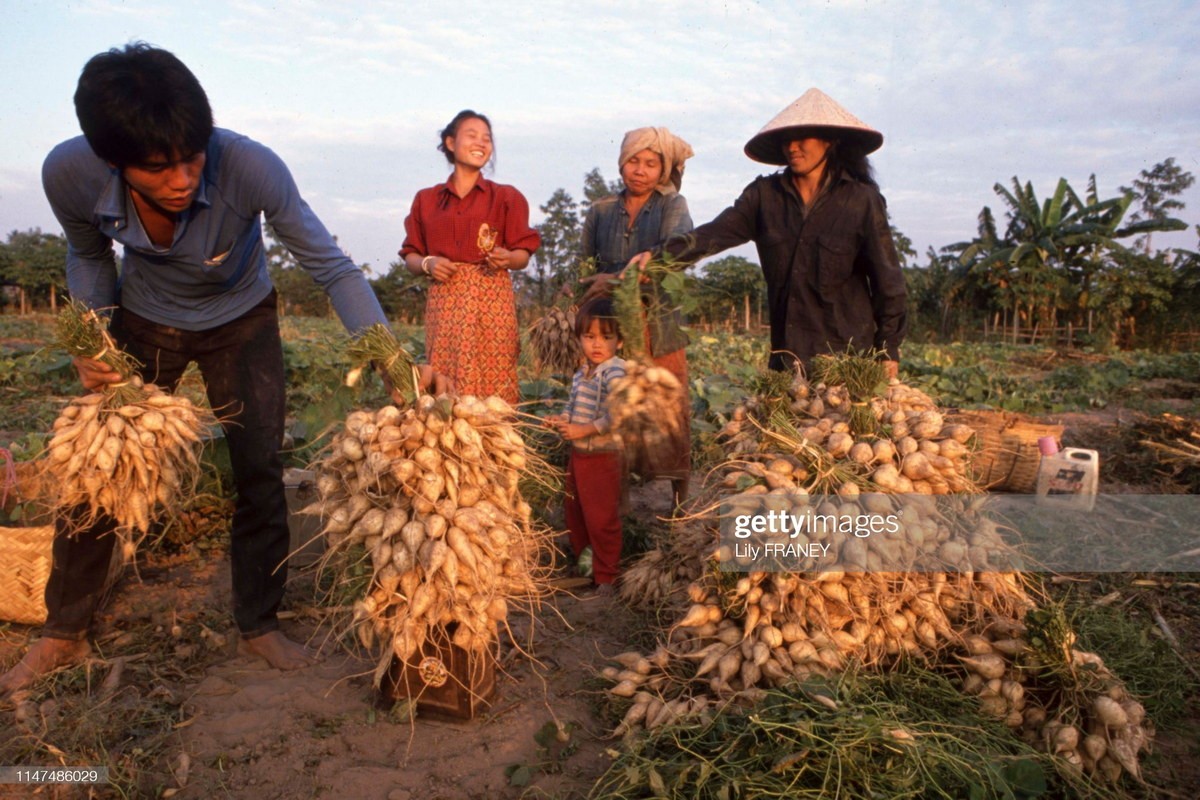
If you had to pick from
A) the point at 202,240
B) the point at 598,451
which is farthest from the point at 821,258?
the point at 202,240

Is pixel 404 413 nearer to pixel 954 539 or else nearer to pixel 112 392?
pixel 112 392

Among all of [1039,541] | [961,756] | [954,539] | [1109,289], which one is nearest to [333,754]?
[961,756]

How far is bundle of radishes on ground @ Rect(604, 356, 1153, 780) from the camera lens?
7.45 feet

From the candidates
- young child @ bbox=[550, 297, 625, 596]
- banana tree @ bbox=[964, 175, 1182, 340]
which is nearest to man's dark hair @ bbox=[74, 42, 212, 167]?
young child @ bbox=[550, 297, 625, 596]

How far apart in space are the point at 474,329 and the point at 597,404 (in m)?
0.98

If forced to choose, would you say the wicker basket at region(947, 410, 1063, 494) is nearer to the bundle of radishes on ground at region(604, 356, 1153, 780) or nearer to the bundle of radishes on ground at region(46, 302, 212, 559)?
the bundle of radishes on ground at region(604, 356, 1153, 780)

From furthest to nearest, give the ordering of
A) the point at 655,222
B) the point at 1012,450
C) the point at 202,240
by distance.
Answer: the point at 1012,450 < the point at 655,222 < the point at 202,240

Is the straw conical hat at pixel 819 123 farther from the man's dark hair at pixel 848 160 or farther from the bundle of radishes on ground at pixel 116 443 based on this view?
the bundle of radishes on ground at pixel 116 443

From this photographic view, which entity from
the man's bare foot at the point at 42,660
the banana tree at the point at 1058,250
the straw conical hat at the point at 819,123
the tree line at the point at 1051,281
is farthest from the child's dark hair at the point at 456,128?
the banana tree at the point at 1058,250

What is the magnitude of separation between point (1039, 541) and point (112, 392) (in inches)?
173

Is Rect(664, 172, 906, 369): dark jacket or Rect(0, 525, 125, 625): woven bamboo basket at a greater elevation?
Rect(664, 172, 906, 369): dark jacket

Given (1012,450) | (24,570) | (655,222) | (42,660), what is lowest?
(42,660)

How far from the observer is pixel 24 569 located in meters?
3.05

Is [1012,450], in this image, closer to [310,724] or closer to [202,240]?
[310,724]
